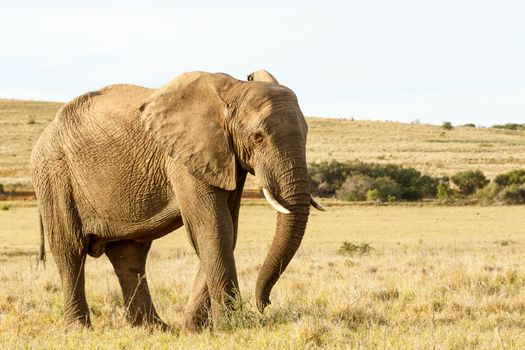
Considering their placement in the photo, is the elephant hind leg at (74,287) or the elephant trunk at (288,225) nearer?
the elephant trunk at (288,225)

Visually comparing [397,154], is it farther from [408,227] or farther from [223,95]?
[223,95]

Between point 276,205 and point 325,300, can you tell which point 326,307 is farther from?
point 276,205

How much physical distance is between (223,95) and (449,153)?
64203 mm

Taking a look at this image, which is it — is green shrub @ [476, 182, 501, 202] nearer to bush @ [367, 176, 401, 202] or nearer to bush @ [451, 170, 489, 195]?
bush @ [367, 176, 401, 202]

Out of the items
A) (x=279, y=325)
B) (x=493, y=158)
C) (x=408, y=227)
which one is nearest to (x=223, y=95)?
(x=279, y=325)

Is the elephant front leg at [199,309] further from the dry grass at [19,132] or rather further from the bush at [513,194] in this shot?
the dry grass at [19,132]

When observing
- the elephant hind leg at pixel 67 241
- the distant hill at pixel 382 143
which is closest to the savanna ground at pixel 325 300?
the elephant hind leg at pixel 67 241

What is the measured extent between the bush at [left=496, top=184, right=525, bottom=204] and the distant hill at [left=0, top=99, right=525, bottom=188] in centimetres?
1203

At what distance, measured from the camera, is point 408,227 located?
3228 cm

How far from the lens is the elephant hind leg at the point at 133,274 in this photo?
1010cm

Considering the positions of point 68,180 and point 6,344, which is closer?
point 6,344

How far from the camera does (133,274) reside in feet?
33.4

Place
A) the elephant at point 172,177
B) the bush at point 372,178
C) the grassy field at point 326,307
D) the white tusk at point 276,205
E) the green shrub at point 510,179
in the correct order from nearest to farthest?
1. the grassy field at point 326,307
2. the white tusk at point 276,205
3. the elephant at point 172,177
4. the bush at point 372,178
5. the green shrub at point 510,179

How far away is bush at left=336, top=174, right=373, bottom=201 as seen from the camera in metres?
45.1
